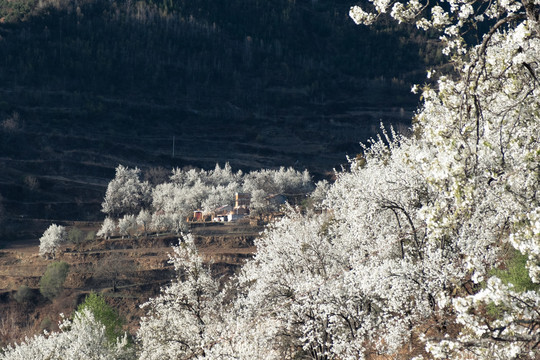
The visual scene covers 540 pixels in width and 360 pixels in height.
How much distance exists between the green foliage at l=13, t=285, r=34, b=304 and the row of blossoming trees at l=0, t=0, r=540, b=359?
84.5 feet

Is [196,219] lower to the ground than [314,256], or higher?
lower

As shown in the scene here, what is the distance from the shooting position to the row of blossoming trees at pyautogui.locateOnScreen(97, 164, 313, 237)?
78.3 meters

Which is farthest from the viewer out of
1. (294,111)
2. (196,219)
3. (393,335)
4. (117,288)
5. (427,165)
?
(294,111)

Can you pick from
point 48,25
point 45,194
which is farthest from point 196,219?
point 48,25

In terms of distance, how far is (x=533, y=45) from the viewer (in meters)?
6.47

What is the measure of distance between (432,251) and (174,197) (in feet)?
249

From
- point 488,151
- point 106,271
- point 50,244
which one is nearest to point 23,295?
point 106,271

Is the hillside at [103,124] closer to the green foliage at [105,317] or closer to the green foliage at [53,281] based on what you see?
the green foliage at [53,281]

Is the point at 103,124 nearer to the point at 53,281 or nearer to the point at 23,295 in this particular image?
the point at 53,281

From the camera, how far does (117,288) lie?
6103cm

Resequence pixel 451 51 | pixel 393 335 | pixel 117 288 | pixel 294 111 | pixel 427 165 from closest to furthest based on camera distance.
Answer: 1. pixel 427 165
2. pixel 451 51
3. pixel 393 335
4. pixel 117 288
5. pixel 294 111

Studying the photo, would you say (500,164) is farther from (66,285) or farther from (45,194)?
(45,194)

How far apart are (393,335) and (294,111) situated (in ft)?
581

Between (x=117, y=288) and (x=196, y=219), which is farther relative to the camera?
(x=196, y=219)
